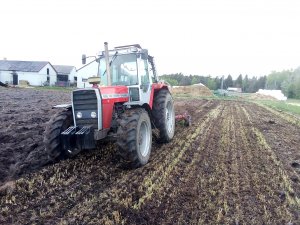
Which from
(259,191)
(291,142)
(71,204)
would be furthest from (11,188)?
(291,142)

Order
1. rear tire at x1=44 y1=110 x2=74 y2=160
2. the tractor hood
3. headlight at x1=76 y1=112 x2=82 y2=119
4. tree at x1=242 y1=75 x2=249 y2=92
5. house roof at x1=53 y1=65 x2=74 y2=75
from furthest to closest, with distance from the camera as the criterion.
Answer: tree at x1=242 y1=75 x2=249 y2=92 < house roof at x1=53 y1=65 x2=74 y2=75 < headlight at x1=76 y1=112 x2=82 y2=119 < the tractor hood < rear tire at x1=44 y1=110 x2=74 y2=160

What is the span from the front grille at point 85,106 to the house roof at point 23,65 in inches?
1881

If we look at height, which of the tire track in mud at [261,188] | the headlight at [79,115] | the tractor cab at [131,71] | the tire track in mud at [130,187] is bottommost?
the tire track in mud at [261,188]

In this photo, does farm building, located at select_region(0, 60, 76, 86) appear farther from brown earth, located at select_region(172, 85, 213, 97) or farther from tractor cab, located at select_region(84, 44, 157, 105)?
tractor cab, located at select_region(84, 44, 157, 105)

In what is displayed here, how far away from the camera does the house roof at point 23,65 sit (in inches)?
1967

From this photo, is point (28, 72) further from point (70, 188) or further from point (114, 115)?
point (70, 188)

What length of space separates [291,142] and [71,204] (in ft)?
25.6

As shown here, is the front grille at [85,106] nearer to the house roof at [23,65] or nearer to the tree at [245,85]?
the house roof at [23,65]

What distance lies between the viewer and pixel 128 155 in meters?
5.34

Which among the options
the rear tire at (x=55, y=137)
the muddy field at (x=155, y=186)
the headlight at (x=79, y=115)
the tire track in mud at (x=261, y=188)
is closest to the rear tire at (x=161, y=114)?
the muddy field at (x=155, y=186)

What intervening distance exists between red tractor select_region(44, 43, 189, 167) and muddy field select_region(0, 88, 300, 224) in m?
0.41

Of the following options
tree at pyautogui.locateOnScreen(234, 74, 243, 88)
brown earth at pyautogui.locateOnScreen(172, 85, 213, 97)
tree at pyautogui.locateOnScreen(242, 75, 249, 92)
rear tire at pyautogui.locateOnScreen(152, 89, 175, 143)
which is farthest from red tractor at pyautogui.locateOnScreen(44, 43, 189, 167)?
tree at pyautogui.locateOnScreen(242, 75, 249, 92)

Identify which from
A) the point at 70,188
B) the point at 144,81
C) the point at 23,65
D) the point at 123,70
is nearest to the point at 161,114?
the point at 144,81

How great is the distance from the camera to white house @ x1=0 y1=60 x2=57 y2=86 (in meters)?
49.8
